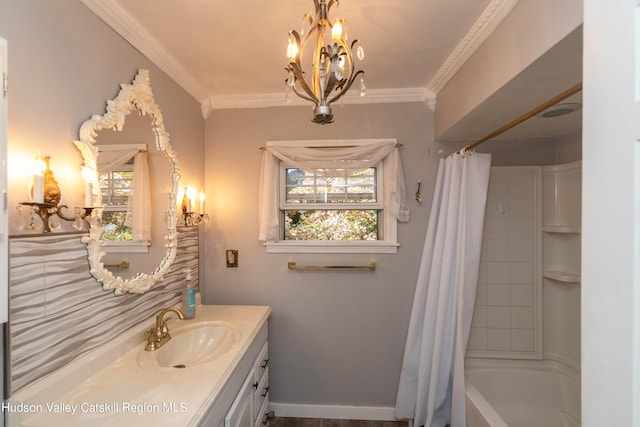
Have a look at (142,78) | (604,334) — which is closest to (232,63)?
(142,78)

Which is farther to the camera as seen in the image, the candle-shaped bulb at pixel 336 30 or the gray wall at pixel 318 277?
the gray wall at pixel 318 277

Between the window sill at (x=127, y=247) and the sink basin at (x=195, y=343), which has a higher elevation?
the window sill at (x=127, y=247)

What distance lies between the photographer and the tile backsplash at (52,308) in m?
0.93

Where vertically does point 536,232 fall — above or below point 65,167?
below

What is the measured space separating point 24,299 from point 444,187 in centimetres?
212

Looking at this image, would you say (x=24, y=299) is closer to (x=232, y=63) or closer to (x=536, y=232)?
(x=232, y=63)

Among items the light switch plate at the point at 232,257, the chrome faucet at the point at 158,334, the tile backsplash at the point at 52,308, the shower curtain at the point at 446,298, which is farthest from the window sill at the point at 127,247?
the shower curtain at the point at 446,298

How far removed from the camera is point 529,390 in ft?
7.00

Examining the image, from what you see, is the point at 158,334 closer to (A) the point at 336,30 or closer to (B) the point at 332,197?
(B) the point at 332,197

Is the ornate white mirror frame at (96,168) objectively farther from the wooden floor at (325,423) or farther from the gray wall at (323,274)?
→ the wooden floor at (325,423)

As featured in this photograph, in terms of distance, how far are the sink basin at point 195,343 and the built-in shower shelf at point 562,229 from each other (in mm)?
2273

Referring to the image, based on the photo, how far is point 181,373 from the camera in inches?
47.2

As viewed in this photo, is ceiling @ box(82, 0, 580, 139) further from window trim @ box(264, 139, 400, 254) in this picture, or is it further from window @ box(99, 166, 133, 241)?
window @ box(99, 166, 133, 241)

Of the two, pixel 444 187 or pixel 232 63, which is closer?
pixel 232 63
